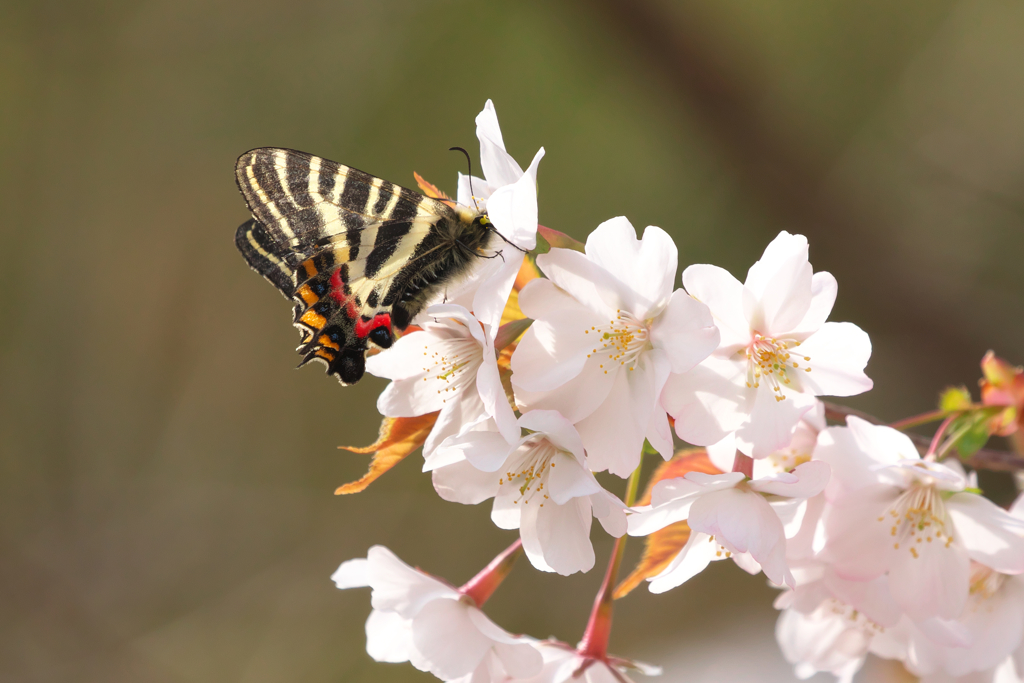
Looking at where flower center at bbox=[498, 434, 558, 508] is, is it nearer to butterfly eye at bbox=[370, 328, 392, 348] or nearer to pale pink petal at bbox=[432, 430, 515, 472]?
pale pink petal at bbox=[432, 430, 515, 472]

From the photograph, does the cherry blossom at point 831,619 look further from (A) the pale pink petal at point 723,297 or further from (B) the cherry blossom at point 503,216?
(B) the cherry blossom at point 503,216

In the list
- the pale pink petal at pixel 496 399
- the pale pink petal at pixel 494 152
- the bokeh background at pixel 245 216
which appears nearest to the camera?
the pale pink petal at pixel 496 399

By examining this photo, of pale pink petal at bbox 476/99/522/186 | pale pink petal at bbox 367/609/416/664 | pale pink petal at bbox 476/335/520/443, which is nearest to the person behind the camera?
pale pink petal at bbox 476/335/520/443

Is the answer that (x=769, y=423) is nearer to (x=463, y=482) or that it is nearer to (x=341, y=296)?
(x=463, y=482)

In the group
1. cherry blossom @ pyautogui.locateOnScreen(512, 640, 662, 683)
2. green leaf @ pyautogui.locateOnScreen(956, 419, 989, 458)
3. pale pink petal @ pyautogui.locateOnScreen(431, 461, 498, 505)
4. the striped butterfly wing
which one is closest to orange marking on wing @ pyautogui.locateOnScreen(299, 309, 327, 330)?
the striped butterfly wing

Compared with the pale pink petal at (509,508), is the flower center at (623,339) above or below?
above

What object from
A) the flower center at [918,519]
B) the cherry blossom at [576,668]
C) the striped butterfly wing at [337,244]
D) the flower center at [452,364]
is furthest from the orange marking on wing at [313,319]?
the flower center at [918,519]
